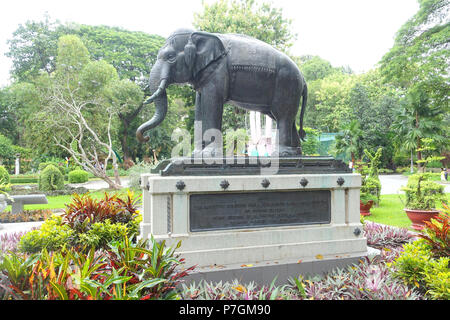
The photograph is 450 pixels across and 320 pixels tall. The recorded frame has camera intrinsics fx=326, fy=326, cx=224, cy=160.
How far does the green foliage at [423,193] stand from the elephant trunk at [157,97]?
268 inches

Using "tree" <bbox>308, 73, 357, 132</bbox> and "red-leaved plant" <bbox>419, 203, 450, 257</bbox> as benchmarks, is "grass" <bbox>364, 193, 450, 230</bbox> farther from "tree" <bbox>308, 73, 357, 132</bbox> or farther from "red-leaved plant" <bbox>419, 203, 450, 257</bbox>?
"tree" <bbox>308, 73, 357, 132</bbox>

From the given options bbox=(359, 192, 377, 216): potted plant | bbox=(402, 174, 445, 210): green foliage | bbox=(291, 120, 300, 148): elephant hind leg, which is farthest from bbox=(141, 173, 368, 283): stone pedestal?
bbox=(359, 192, 377, 216): potted plant

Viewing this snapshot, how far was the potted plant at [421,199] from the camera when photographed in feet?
25.7

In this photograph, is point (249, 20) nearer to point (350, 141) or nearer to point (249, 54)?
point (350, 141)

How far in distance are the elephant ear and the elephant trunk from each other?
0.46 metres

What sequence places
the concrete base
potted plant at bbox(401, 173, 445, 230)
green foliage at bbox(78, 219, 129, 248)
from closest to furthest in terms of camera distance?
1. the concrete base
2. green foliage at bbox(78, 219, 129, 248)
3. potted plant at bbox(401, 173, 445, 230)

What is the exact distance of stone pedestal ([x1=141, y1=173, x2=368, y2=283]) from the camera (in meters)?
4.08

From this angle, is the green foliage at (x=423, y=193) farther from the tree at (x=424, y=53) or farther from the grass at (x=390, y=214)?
the tree at (x=424, y=53)

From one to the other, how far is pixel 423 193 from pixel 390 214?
2.27 metres

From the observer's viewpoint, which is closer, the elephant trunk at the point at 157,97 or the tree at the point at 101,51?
the elephant trunk at the point at 157,97

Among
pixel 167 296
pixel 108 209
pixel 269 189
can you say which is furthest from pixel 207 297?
pixel 108 209

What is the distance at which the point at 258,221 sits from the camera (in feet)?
14.7

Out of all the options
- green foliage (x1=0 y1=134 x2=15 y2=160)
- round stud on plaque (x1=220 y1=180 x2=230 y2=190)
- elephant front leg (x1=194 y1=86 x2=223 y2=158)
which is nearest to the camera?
round stud on plaque (x1=220 y1=180 x2=230 y2=190)

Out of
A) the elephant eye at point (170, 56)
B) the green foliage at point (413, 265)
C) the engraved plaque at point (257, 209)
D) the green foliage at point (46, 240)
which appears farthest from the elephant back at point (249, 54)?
the green foliage at point (46, 240)
